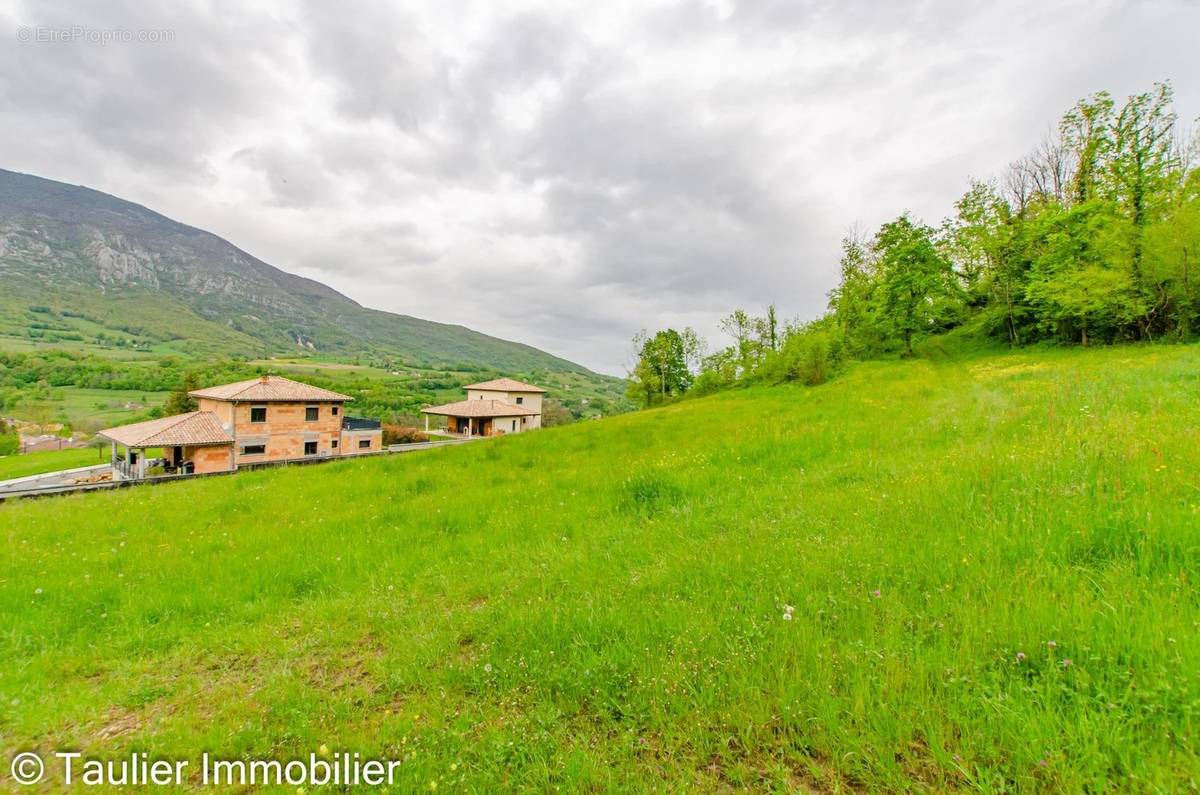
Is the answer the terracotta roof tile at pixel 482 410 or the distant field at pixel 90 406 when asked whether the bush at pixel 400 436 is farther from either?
the distant field at pixel 90 406

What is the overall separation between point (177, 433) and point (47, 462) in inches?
1305

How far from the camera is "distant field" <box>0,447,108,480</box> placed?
41500 mm

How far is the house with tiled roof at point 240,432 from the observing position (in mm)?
33219

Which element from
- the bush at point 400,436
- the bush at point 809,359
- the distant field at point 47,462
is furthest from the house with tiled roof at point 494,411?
the distant field at point 47,462

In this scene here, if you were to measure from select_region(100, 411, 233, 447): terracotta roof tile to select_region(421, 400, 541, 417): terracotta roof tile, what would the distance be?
23.2m

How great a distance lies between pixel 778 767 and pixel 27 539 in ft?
46.2

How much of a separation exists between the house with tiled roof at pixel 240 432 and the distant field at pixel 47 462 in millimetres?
13183

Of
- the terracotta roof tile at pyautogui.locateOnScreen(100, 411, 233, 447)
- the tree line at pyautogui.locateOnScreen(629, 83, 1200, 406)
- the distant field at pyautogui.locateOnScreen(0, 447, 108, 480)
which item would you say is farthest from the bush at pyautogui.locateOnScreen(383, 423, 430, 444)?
the tree line at pyautogui.locateOnScreen(629, 83, 1200, 406)

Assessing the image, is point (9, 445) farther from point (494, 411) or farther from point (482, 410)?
point (494, 411)

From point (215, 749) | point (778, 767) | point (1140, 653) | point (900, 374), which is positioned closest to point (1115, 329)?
point (900, 374)

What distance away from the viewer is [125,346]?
497 feet

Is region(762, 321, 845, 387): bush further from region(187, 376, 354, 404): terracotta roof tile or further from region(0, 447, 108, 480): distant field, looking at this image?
region(0, 447, 108, 480): distant field

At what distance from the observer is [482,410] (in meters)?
55.8

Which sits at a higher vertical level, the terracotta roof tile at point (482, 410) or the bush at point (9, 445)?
the terracotta roof tile at point (482, 410)
